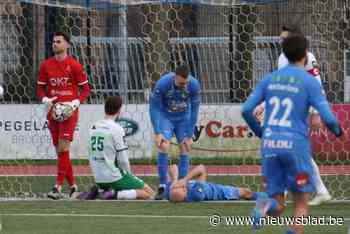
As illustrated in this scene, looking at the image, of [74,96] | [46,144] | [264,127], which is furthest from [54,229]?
[46,144]

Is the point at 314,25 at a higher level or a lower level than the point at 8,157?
higher

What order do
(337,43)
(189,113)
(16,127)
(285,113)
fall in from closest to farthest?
(285,113) < (189,113) < (337,43) < (16,127)

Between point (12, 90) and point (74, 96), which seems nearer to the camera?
point (74, 96)

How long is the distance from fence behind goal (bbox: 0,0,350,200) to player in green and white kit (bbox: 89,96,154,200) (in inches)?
127

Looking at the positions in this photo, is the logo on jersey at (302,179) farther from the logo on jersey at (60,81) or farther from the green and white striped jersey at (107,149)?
the logo on jersey at (60,81)

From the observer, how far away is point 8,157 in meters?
18.8

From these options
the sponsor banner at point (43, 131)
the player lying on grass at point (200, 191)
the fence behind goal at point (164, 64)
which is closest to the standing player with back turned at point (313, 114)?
the player lying on grass at point (200, 191)

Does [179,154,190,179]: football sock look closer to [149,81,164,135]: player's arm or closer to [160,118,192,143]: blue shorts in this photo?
[160,118,192,143]: blue shorts

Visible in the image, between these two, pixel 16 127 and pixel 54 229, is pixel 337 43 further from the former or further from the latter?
pixel 54 229

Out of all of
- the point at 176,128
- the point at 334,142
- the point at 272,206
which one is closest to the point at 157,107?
the point at 176,128

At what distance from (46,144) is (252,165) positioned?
3360 mm

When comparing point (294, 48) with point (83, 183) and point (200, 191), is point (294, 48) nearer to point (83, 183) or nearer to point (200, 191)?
point (200, 191)

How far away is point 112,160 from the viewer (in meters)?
13.3

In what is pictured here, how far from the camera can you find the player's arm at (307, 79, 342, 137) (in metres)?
8.66
